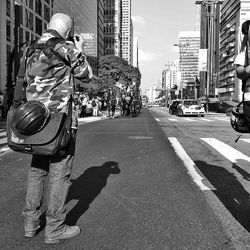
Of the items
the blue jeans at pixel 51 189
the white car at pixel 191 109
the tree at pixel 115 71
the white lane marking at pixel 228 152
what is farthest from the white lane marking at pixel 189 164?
the tree at pixel 115 71

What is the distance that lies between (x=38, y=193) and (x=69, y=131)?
603 mm

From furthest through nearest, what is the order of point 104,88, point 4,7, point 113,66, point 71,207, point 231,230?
point 113,66 < point 104,88 < point 4,7 < point 71,207 < point 231,230

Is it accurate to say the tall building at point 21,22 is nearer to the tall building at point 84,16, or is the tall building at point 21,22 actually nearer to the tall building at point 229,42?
the tall building at point 84,16

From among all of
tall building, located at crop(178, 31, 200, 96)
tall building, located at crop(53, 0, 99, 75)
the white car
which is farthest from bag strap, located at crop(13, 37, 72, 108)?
tall building, located at crop(178, 31, 200, 96)

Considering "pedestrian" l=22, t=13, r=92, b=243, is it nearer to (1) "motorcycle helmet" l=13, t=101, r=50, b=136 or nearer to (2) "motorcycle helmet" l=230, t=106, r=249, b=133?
(1) "motorcycle helmet" l=13, t=101, r=50, b=136

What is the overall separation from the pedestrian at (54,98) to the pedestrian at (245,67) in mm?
1224

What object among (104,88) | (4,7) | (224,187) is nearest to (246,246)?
(224,187)

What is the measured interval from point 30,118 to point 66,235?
104 cm

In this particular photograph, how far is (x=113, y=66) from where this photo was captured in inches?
2817

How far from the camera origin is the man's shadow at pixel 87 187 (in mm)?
3875

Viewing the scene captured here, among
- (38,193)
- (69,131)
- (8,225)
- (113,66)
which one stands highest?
(113,66)

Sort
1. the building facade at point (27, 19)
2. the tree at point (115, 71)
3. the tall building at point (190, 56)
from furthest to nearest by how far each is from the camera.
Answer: the tall building at point (190, 56) < the tree at point (115, 71) < the building facade at point (27, 19)

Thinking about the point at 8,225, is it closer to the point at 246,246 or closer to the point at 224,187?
the point at 246,246

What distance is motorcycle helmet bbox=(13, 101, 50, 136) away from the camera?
2842 mm
